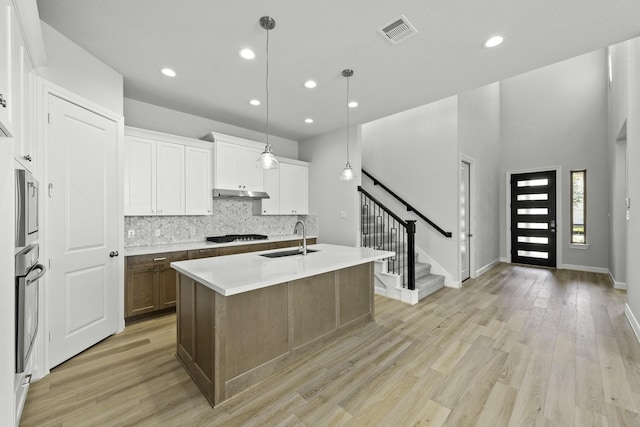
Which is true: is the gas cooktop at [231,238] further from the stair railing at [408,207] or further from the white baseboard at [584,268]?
the white baseboard at [584,268]

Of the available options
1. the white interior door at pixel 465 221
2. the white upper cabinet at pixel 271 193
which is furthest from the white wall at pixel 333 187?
the white interior door at pixel 465 221

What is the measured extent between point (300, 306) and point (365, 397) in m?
0.85

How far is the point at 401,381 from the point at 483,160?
17.3 feet

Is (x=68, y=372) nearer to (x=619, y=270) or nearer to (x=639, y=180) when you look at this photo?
(x=639, y=180)

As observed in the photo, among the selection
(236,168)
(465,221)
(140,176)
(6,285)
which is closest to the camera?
(6,285)

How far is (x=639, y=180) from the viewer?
9.17ft

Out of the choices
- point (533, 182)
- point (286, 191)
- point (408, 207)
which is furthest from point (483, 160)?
point (286, 191)

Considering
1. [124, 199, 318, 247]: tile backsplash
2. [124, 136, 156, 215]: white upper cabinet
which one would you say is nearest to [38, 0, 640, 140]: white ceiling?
[124, 136, 156, 215]: white upper cabinet

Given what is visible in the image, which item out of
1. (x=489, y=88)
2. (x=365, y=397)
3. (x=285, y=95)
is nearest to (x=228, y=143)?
(x=285, y=95)

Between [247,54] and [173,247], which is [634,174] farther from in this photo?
[173,247]

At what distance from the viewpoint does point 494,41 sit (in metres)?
2.42

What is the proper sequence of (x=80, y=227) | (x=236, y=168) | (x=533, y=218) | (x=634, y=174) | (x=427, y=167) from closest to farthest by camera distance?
1. (x=80, y=227)
2. (x=634, y=174)
3. (x=236, y=168)
4. (x=427, y=167)
5. (x=533, y=218)

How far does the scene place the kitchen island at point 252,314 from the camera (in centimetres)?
189

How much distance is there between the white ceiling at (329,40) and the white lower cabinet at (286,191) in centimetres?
168
